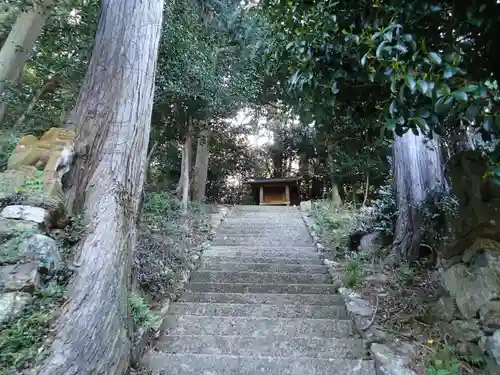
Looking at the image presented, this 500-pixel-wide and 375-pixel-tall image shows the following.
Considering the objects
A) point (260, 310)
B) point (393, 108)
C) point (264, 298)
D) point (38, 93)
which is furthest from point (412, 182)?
point (38, 93)

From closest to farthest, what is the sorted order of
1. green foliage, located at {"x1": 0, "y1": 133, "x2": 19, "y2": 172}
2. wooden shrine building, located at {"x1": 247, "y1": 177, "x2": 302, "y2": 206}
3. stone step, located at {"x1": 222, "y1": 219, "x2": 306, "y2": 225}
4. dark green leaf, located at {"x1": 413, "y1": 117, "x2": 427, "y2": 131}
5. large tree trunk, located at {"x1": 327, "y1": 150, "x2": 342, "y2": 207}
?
dark green leaf, located at {"x1": 413, "y1": 117, "x2": 427, "y2": 131} < green foliage, located at {"x1": 0, "y1": 133, "x2": 19, "y2": 172} < stone step, located at {"x1": 222, "y1": 219, "x2": 306, "y2": 225} < large tree trunk, located at {"x1": 327, "y1": 150, "x2": 342, "y2": 207} < wooden shrine building, located at {"x1": 247, "y1": 177, "x2": 302, "y2": 206}

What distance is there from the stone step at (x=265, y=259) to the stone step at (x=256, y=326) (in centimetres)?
147

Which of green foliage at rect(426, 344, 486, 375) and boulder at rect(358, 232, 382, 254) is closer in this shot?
green foliage at rect(426, 344, 486, 375)

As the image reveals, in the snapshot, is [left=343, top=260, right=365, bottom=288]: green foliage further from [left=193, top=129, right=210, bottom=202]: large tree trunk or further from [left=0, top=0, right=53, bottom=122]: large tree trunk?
[left=0, top=0, right=53, bottom=122]: large tree trunk

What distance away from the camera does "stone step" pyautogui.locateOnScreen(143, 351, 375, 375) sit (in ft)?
7.17

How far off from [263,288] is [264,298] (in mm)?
244

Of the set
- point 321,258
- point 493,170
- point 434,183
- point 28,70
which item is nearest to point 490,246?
point 493,170

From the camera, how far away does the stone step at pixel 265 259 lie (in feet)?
14.3

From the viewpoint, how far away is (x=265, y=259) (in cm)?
445

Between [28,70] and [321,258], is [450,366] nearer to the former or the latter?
[321,258]

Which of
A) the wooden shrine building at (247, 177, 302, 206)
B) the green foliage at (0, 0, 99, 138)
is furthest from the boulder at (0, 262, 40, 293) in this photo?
the wooden shrine building at (247, 177, 302, 206)

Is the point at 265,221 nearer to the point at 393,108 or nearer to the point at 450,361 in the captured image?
the point at 450,361

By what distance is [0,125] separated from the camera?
5.21 meters

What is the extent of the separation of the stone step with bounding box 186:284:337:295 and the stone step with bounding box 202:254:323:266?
71cm
